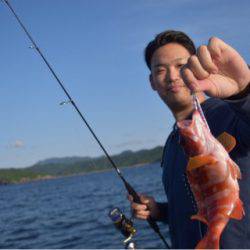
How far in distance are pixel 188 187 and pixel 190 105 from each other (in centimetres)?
73

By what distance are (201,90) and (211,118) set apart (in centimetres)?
106

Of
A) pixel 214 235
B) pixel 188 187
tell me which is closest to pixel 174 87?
pixel 188 187

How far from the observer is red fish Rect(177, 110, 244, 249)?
7.88ft

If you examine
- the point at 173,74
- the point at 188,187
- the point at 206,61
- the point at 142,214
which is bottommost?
the point at 142,214

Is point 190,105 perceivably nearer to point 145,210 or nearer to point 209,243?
point 145,210

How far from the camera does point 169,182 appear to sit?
381cm

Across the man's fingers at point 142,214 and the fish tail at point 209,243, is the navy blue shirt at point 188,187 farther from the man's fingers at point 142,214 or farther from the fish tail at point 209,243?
the fish tail at point 209,243

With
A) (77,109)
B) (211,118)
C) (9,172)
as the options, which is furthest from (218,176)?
(9,172)

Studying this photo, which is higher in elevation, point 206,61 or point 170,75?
point 206,61

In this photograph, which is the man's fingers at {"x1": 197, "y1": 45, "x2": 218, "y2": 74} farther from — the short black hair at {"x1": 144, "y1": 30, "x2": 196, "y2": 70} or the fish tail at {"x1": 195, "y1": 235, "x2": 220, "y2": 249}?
the short black hair at {"x1": 144, "y1": 30, "x2": 196, "y2": 70}

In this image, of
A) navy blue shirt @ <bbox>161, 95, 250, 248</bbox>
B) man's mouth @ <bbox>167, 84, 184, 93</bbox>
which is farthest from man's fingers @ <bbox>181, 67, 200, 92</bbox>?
man's mouth @ <bbox>167, 84, 184, 93</bbox>

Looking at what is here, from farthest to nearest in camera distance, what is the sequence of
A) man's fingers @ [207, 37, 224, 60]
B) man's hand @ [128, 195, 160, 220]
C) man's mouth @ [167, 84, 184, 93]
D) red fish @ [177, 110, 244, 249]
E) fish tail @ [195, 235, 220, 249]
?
man's hand @ [128, 195, 160, 220], man's mouth @ [167, 84, 184, 93], man's fingers @ [207, 37, 224, 60], red fish @ [177, 110, 244, 249], fish tail @ [195, 235, 220, 249]

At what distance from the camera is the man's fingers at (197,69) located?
2428 millimetres

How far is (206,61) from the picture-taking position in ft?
7.95
